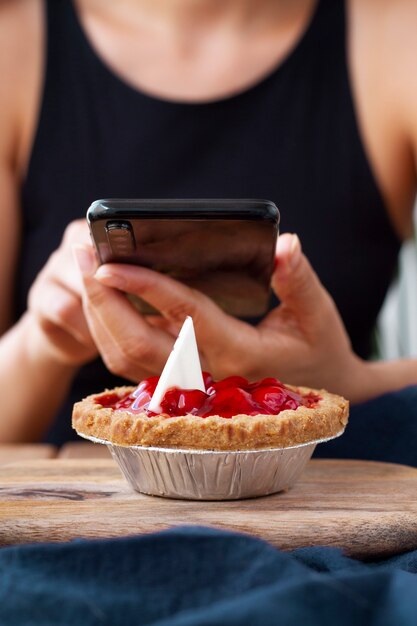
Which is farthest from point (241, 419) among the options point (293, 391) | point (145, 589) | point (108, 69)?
point (108, 69)

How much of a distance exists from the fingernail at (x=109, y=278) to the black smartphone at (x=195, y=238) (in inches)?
0.6

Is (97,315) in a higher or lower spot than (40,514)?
higher


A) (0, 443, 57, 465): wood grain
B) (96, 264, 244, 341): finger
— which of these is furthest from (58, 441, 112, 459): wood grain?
(96, 264, 244, 341): finger

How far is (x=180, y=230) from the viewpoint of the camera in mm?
941

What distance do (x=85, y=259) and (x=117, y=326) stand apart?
0.11 meters

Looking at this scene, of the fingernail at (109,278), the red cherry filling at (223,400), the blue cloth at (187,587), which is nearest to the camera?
the blue cloth at (187,587)

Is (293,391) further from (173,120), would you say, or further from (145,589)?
(173,120)

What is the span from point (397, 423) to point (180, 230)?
49 cm

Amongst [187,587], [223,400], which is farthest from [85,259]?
[187,587]

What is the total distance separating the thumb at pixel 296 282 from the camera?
1170mm

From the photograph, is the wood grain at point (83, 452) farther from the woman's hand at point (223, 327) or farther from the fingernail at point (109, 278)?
the fingernail at point (109, 278)

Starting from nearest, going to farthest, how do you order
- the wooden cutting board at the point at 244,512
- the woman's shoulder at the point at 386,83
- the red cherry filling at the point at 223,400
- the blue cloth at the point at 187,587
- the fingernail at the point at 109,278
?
the blue cloth at the point at 187,587 < the wooden cutting board at the point at 244,512 < the red cherry filling at the point at 223,400 < the fingernail at the point at 109,278 < the woman's shoulder at the point at 386,83

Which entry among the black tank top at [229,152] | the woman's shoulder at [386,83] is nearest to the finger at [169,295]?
the black tank top at [229,152]

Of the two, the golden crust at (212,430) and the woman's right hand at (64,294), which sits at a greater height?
the woman's right hand at (64,294)
